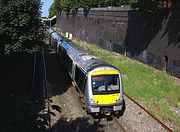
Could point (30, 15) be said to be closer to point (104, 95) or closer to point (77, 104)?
point (77, 104)

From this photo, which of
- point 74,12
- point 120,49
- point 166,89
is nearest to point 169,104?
point 166,89

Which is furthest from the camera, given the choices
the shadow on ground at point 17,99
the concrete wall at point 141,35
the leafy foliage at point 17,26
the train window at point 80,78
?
the concrete wall at point 141,35

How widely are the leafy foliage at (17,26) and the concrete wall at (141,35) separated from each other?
1216cm

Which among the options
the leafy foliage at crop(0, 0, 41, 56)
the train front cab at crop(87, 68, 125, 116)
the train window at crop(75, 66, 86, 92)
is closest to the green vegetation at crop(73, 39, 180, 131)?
the train front cab at crop(87, 68, 125, 116)

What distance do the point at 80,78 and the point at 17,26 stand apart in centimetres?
460

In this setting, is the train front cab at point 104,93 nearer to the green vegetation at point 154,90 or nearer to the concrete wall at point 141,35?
the green vegetation at point 154,90

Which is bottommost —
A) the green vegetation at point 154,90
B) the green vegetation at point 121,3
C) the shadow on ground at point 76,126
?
the green vegetation at point 154,90

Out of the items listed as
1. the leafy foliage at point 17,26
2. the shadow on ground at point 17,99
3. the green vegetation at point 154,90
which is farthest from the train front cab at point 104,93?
the leafy foliage at point 17,26

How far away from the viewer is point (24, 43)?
1817 cm

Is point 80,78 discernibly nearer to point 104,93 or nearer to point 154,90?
point 104,93

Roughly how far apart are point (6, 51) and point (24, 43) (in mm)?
1400

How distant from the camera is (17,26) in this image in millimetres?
17641

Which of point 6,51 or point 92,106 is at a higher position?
point 6,51

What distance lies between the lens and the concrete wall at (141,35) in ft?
84.1
